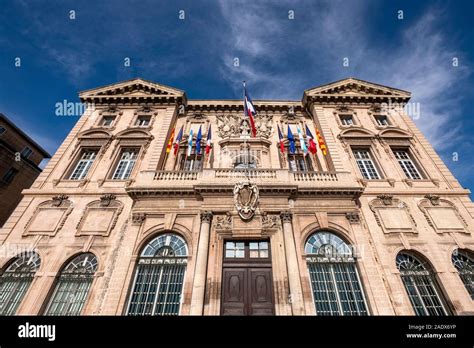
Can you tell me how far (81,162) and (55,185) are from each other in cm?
215

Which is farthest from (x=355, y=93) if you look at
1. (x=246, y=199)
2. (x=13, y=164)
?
(x=13, y=164)

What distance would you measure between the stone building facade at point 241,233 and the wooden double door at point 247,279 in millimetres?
43

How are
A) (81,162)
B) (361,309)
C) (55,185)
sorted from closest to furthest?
(361,309) → (55,185) → (81,162)

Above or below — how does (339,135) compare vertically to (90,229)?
above

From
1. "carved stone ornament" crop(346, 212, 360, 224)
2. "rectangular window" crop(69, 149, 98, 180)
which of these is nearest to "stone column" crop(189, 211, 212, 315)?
"carved stone ornament" crop(346, 212, 360, 224)

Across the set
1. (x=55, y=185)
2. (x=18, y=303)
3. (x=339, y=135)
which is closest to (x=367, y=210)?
(x=339, y=135)

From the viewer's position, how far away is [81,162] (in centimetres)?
1327

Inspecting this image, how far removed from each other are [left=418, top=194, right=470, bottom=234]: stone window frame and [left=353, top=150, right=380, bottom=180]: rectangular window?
2.47 m

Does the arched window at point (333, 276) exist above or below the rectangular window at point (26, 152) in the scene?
below

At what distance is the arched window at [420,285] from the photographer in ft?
27.5

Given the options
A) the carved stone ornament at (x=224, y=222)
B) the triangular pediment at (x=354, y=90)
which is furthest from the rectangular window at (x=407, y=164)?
the carved stone ornament at (x=224, y=222)

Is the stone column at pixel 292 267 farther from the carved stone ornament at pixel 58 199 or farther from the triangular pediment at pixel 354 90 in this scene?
the carved stone ornament at pixel 58 199

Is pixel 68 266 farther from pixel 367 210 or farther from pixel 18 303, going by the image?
pixel 367 210

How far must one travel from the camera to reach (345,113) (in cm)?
1563
